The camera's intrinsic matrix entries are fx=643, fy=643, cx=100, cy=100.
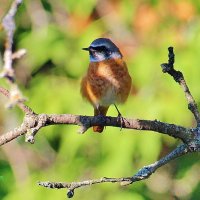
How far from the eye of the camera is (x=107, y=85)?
3.41 m

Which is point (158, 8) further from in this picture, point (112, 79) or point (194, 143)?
point (194, 143)

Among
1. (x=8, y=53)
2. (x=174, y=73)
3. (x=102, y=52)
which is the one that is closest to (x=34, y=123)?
(x=174, y=73)

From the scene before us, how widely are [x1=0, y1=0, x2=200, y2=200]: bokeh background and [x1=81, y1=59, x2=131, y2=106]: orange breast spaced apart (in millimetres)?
248

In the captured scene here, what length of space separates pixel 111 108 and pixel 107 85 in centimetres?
39

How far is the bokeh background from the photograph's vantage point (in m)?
3.70

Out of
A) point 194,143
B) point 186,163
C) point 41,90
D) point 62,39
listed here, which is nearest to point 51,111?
point 41,90

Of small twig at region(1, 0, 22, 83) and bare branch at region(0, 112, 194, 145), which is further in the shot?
bare branch at region(0, 112, 194, 145)

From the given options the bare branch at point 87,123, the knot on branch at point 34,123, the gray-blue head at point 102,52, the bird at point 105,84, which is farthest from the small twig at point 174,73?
the gray-blue head at point 102,52

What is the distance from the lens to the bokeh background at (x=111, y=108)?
3.70 meters

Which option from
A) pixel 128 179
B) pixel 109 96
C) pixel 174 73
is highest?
pixel 109 96

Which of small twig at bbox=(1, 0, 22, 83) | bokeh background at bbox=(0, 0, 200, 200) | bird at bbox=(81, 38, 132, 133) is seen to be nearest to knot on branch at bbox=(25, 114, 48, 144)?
small twig at bbox=(1, 0, 22, 83)

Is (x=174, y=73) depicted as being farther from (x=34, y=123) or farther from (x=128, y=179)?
(x=34, y=123)

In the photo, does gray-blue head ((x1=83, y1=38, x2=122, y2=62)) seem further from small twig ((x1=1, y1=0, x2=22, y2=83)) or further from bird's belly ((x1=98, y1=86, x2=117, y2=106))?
small twig ((x1=1, y1=0, x2=22, y2=83))

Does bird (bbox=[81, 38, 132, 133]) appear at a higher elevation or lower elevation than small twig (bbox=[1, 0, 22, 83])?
higher
